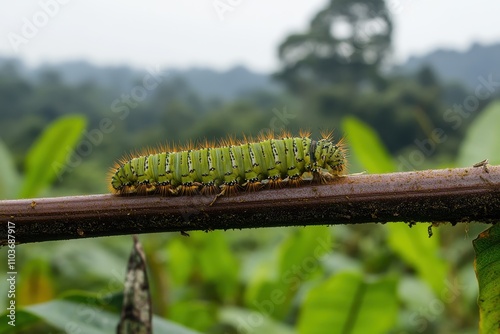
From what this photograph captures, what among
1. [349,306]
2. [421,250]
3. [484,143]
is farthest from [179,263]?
[484,143]

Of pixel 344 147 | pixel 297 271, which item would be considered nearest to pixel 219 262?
pixel 297 271

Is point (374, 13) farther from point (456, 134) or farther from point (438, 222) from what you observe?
point (438, 222)

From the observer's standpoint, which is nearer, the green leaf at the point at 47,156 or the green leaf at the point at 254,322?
the green leaf at the point at 254,322

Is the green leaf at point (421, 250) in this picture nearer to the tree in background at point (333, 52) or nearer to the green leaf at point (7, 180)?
the green leaf at point (7, 180)

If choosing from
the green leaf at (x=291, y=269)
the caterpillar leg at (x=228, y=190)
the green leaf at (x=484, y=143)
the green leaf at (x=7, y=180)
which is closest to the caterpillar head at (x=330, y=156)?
the caterpillar leg at (x=228, y=190)

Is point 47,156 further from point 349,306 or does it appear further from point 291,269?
point 349,306

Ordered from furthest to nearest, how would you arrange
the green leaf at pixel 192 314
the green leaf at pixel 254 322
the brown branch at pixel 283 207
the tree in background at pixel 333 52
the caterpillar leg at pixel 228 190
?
the tree in background at pixel 333 52 → the green leaf at pixel 192 314 → the green leaf at pixel 254 322 → the caterpillar leg at pixel 228 190 → the brown branch at pixel 283 207

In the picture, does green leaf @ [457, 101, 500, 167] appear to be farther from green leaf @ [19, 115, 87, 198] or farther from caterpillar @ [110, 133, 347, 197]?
green leaf @ [19, 115, 87, 198]
